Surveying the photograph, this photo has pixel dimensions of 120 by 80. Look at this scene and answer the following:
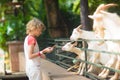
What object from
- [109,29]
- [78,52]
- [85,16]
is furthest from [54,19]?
[109,29]

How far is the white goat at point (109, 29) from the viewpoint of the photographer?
742 centimetres

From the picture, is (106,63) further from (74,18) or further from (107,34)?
(74,18)

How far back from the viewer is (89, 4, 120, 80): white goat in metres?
7.42

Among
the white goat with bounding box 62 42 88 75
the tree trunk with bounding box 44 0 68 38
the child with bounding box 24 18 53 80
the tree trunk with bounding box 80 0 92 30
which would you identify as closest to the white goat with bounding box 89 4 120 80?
the white goat with bounding box 62 42 88 75

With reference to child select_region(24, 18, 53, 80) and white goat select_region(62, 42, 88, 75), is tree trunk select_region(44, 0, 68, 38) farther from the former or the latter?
child select_region(24, 18, 53, 80)

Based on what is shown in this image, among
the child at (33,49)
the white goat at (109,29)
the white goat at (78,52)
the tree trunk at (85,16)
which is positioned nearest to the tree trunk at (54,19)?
the tree trunk at (85,16)

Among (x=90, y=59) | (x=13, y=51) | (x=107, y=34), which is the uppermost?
(x=107, y=34)

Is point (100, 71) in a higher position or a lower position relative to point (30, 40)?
lower

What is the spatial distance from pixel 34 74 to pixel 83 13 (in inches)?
254

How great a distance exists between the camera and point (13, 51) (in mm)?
16328

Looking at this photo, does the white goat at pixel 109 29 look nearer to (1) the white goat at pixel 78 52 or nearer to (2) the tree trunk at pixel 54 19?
(1) the white goat at pixel 78 52

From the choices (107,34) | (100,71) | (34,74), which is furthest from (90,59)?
(34,74)

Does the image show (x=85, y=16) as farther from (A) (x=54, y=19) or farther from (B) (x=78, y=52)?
(A) (x=54, y=19)

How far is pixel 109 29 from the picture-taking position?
7.85 metres
